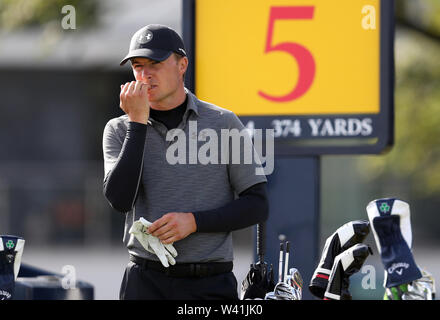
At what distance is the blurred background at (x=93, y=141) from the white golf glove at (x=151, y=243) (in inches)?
208

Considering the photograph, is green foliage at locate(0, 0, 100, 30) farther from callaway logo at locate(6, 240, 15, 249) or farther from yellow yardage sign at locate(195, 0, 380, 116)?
callaway logo at locate(6, 240, 15, 249)

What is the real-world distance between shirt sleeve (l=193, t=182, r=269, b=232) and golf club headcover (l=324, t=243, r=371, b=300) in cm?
33

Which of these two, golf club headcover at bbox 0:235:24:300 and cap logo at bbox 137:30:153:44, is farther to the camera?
golf club headcover at bbox 0:235:24:300

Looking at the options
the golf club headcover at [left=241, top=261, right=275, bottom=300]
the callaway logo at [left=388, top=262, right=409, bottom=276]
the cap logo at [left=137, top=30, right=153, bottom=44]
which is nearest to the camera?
the callaway logo at [left=388, top=262, right=409, bottom=276]

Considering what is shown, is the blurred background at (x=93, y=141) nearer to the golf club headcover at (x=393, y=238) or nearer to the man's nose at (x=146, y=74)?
the man's nose at (x=146, y=74)

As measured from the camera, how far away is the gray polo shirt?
11.8 ft

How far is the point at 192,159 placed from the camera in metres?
3.62

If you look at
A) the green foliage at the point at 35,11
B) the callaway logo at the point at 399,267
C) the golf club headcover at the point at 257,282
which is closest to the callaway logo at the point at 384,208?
the callaway logo at the point at 399,267

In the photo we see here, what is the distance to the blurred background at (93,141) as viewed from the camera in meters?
9.96

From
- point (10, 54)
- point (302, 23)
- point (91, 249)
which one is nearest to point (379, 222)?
point (302, 23)

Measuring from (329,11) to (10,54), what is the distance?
19.6 meters

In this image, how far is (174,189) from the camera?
Result: 141 inches

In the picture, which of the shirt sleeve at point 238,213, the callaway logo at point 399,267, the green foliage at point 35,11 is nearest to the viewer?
the callaway logo at point 399,267

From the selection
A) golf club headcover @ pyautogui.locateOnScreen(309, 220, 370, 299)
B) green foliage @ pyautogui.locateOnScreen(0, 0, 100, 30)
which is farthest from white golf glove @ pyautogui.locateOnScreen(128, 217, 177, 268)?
green foliage @ pyautogui.locateOnScreen(0, 0, 100, 30)
